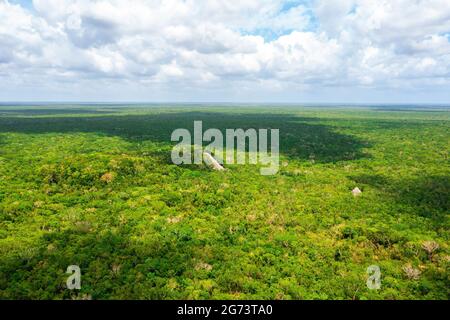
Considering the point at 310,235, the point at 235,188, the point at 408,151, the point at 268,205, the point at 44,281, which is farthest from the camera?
the point at 408,151

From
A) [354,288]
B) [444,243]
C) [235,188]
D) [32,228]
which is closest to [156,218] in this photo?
[32,228]

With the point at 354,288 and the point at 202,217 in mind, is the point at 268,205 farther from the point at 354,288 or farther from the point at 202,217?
the point at 354,288

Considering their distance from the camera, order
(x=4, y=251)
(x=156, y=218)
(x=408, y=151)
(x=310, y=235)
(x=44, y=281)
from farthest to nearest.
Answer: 1. (x=408, y=151)
2. (x=156, y=218)
3. (x=310, y=235)
4. (x=4, y=251)
5. (x=44, y=281)

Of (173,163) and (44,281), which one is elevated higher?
(173,163)
